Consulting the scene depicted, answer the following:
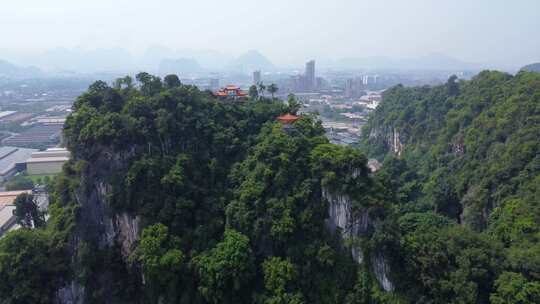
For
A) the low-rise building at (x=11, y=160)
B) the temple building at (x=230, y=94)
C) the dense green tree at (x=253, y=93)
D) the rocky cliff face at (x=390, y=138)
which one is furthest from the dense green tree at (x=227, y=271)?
the low-rise building at (x=11, y=160)

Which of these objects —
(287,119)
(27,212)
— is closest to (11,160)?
(27,212)

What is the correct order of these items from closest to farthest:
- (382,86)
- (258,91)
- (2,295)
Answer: (2,295) < (258,91) < (382,86)

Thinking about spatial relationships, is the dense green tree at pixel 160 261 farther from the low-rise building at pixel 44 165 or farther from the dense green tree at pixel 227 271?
the low-rise building at pixel 44 165

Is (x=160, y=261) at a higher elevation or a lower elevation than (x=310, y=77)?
lower

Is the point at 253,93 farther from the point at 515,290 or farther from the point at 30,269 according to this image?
the point at 515,290

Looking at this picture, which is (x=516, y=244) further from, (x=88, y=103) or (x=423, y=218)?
(x=88, y=103)

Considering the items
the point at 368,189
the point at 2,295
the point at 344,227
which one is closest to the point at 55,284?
the point at 2,295

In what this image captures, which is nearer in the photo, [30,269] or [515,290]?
[515,290]

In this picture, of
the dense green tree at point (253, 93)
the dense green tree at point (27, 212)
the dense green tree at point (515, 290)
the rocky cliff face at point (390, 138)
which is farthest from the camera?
the rocky cliff face at point (390, 138)
